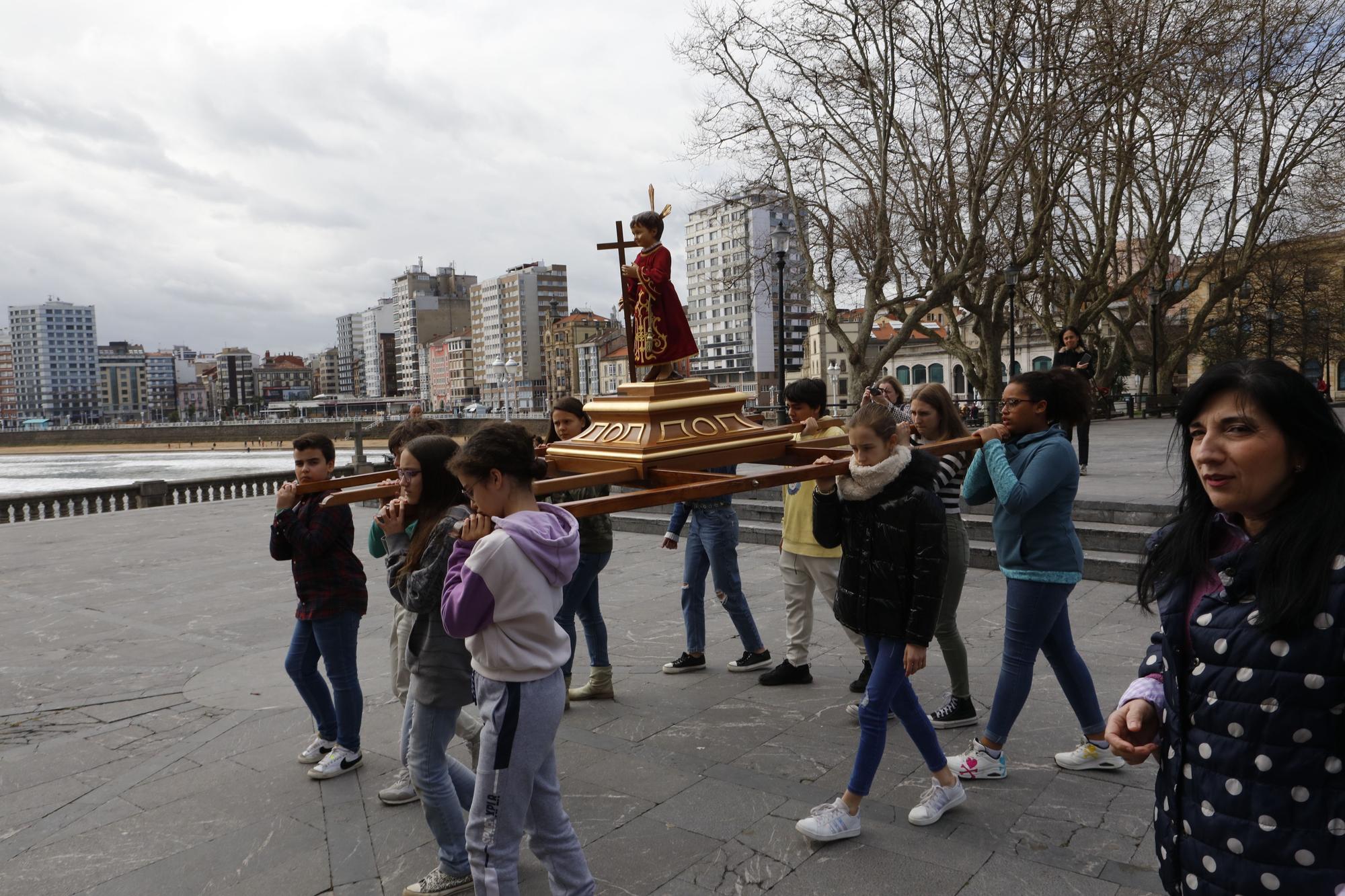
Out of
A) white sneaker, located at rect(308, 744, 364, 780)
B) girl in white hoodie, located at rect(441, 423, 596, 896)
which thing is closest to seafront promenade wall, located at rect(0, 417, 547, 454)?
white sneaker, located at rect(308, 744, 364, 780)

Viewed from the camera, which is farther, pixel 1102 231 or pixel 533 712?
pixel 1102 231

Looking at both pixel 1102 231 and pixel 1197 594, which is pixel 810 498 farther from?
pixel 1102 231

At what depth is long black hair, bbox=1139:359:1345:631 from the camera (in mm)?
1540

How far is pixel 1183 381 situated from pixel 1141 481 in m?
62.0

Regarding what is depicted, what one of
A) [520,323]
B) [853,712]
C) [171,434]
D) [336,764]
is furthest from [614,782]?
[520,323]

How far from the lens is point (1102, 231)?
2577 centimetres

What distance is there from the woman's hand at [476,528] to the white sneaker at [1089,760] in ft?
9.97

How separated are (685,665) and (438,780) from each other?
2837 mm

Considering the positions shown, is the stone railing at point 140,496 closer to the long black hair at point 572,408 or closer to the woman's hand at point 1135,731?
the long black hair at point 572,408

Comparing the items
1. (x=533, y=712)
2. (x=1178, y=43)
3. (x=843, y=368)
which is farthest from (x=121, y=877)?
(x=843, y=368)

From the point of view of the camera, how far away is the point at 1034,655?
12.7 ft

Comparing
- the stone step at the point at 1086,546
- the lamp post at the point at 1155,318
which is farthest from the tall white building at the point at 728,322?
the stone step at the point at 1086,546

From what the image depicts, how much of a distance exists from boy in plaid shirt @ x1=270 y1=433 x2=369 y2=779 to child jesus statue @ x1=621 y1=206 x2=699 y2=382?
158 centimetres

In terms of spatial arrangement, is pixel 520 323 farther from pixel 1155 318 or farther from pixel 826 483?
pixel 826 483
